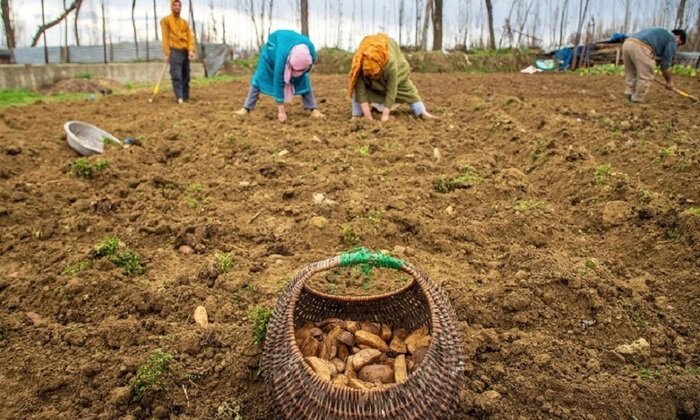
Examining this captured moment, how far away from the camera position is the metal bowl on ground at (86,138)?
4.89m

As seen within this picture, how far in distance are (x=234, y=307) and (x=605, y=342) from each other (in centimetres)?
173

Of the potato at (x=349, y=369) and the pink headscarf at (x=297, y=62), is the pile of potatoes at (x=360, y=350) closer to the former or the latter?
the potato at (x=349, y=369)

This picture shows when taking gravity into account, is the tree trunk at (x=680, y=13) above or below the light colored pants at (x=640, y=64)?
above

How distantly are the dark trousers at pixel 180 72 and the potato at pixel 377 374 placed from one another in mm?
6941

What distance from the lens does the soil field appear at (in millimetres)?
1908

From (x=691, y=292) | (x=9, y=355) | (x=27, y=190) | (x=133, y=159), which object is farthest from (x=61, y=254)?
(x=691, y=292)

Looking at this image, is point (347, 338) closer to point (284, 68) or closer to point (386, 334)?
point (386, 334)

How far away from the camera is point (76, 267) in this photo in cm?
264

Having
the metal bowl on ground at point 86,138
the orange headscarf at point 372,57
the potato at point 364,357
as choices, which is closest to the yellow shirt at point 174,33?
the metal bowl on ground at point 86,138

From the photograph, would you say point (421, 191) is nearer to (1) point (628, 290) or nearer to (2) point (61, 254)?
(1) point (628, 290)

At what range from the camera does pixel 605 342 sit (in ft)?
7.12

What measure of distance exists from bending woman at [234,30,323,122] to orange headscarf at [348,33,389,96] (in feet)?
1.93

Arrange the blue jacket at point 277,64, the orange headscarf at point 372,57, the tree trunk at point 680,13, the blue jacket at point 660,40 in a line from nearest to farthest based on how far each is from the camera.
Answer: the orange headscarf at point 372,57, the blue jacket at point 277,64, the blue jacket at point 660,40, the tree trunk at point 680,13

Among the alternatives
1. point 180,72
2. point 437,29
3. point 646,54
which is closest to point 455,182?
point 646,54
